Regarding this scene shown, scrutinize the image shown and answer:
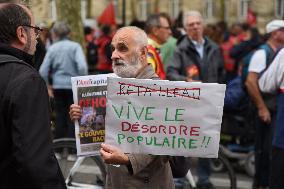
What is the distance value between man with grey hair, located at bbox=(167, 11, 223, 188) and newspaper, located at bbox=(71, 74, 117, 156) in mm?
3032

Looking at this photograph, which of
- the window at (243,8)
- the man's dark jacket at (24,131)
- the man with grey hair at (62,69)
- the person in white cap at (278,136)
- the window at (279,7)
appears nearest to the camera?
the man's dark jacket at (24,131)

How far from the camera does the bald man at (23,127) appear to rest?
3072 mm

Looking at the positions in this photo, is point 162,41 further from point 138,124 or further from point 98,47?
point 98,47

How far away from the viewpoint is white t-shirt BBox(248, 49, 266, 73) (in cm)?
752

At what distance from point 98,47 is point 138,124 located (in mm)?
11480

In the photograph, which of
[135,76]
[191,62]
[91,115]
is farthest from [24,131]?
[191,62]

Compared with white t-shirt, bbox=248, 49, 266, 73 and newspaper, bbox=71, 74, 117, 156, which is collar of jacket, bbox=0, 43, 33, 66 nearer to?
newspaper, bbox=71, 74, 117, 156

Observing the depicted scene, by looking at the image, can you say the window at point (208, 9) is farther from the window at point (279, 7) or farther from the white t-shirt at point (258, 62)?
the white t-shirt at point (258, 62)

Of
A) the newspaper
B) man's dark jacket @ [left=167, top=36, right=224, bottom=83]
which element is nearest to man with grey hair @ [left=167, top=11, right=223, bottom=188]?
man's dark jacket @ [left=167, top=36, right=224, bottom=83]

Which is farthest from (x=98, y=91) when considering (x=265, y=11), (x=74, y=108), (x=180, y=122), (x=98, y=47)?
(x=265, y=11)

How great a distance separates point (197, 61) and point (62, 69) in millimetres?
2410

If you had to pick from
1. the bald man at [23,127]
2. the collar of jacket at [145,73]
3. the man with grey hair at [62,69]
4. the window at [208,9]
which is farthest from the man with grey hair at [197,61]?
the window at [208,9]

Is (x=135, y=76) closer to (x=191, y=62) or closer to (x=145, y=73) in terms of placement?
(x=145, y=73)

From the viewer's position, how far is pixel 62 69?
30.7 feet
